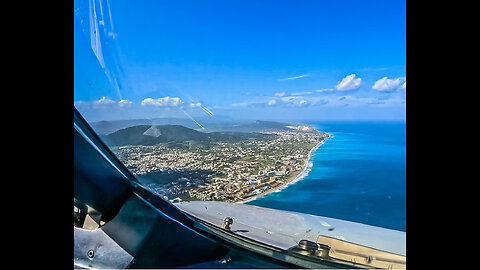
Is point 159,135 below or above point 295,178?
above

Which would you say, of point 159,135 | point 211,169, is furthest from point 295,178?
point 159,135

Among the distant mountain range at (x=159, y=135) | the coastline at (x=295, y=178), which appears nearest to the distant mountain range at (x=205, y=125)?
the distant mountain range at (x=159, y=135)

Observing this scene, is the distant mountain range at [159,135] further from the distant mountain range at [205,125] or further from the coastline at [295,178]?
the coastline at [295,178]

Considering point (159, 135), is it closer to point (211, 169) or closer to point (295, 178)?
point (211, 169)

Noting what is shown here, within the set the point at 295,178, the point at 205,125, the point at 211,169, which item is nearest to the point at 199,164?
the point at 211,169
